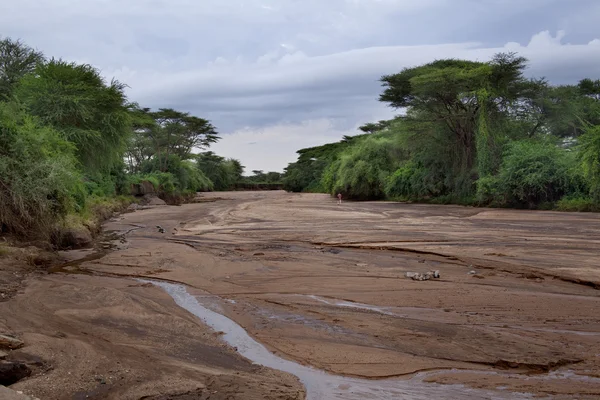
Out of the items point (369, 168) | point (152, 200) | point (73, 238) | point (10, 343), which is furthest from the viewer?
point (369, 168)

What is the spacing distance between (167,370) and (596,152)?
84.0 ft

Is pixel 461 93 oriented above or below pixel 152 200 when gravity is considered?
above

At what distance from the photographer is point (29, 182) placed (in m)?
13.1

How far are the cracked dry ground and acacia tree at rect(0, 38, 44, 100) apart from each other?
20980 millimetres

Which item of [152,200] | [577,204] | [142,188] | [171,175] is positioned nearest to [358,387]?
[577,204]

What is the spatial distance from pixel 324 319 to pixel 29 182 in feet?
30.2

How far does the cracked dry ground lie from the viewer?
5281 mm

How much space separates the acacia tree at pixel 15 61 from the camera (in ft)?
98.1

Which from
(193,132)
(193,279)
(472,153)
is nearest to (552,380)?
(193,279)

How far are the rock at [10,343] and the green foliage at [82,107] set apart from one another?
69.2 feet

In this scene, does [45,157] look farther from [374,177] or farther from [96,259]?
[374,177]

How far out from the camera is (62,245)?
15.5 m

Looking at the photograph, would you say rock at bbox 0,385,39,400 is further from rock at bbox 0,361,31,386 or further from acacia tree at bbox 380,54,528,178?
acacia tree at bbox 380,54,528,178

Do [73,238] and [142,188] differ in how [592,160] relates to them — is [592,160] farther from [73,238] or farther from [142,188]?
[142,188]
